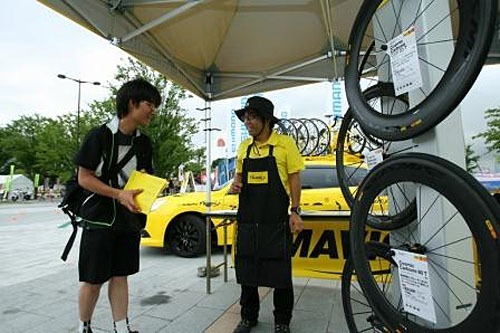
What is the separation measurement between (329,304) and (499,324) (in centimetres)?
239

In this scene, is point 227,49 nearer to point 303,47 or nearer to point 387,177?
point 303,47

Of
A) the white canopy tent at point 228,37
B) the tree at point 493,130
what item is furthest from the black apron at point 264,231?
the tree at point 493,130

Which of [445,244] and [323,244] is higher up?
[445,244]

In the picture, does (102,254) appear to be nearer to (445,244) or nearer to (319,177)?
(445,244)

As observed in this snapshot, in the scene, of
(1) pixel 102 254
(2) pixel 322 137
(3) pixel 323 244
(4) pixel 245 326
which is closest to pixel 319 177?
(3) pixel 323 244

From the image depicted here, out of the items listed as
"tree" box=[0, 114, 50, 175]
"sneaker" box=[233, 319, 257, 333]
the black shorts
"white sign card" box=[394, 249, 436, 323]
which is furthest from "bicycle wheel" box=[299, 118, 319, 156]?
"tree" box=[0, 114, 50, 175]

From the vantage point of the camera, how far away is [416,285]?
1.25 m

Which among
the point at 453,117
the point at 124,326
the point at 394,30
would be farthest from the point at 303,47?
the point at 124,326

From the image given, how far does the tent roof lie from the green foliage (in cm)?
186

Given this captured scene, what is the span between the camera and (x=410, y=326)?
4.04 feet

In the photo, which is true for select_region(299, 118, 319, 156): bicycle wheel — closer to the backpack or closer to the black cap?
the black cap

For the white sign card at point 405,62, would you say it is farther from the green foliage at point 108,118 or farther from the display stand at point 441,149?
the green foliage at point 108,118

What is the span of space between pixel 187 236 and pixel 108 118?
12414 millimetres

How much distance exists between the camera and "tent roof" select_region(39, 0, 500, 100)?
3.01 m
